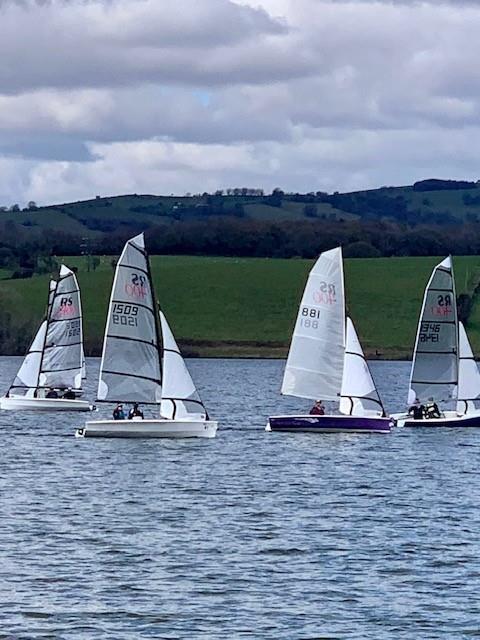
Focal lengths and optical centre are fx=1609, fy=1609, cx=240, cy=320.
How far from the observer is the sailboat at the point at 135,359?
63.4 m

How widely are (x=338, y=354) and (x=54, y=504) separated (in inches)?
959

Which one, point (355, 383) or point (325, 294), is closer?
point (355, 383)

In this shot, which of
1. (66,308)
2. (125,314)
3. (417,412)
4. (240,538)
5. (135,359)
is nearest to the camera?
(240,538)

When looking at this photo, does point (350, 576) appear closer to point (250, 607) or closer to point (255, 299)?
point (250, 607)

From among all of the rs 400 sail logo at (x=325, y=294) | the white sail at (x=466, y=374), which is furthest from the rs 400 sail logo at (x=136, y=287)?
the white sail at (x=466, y=374)

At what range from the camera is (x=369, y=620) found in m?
30.7

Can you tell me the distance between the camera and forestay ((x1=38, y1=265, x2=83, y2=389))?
284 ft

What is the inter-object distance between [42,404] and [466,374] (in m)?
24.1

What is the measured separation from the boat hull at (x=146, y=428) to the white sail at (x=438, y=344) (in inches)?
583

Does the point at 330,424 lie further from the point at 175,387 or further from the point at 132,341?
the point at 132,341

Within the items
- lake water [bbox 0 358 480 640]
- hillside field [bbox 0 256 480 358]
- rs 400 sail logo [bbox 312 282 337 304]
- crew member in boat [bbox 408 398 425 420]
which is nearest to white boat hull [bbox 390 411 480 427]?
crew member in boat [bbox 408 398 425 420]

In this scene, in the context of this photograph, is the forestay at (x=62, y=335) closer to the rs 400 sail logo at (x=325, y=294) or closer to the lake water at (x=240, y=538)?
the lake water at (x=240, y=538)

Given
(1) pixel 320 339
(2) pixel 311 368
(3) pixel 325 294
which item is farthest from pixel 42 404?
(3) pixel 325 294

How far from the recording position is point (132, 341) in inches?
2532
